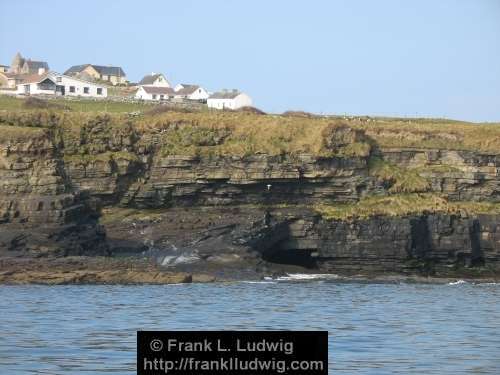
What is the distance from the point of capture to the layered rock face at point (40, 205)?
57.5m

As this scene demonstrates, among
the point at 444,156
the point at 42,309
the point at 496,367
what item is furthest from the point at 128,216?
the point at 496,367

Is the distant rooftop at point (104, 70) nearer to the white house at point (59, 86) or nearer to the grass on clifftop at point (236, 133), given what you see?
the white house at point (59, 86)

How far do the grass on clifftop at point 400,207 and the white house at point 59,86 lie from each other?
5341 cm

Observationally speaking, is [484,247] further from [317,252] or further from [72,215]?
[72,215]

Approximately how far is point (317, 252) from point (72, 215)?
49.9 ft

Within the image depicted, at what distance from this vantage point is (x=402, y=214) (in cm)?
6494

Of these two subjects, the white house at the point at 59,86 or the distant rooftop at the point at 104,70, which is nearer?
the white house at the point at 59,86

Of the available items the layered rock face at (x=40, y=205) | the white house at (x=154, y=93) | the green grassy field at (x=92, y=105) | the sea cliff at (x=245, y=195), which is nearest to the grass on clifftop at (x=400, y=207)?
the sea cliff at (x=245, y=195)

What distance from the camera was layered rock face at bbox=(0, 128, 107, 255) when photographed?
2264 inches

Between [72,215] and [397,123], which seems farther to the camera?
[397,123]

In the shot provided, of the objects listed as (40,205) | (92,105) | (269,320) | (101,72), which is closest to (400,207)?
(40,205)

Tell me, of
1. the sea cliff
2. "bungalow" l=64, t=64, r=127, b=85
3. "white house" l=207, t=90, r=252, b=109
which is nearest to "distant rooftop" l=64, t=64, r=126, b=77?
"bungalow" l=64, t=64, r=127, b=85

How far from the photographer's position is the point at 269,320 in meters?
34.9

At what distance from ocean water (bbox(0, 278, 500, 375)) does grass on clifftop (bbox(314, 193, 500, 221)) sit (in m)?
9.81
